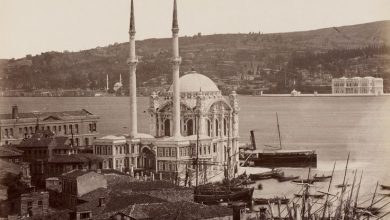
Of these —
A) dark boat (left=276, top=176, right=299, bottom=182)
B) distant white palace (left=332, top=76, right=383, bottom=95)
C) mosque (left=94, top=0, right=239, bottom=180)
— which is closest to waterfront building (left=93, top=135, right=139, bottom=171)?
mosque (left=94, top=0, right=239, bottom=180)

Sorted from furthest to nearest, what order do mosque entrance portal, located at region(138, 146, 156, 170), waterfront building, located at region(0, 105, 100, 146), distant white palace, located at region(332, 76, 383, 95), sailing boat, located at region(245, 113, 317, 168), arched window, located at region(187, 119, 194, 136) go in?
1. distant white palace, located at region(332, 76, 383, 95)
2. sailing boat, located at region(245, 113, 317, 168)
3. arched window, located at region(187, 119, 194, 136)
4. waterfront building, located at region(0, 105, 100, 146)
5. mosque entrance portal, located at region(138, 146, 156, 170)

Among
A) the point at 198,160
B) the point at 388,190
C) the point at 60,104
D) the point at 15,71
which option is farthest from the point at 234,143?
the point at 60,104

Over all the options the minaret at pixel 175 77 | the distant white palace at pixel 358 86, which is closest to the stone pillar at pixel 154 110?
the minaret at pixel 175 77

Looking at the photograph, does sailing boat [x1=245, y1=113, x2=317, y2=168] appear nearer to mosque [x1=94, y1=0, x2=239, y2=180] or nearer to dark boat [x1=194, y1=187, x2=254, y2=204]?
mosque [x1=94, y1=0, x2=239, y2=180]

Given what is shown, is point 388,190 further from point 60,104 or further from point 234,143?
point 60,104

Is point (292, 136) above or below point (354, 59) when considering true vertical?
below

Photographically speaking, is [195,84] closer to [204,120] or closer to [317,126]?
[204,120]
